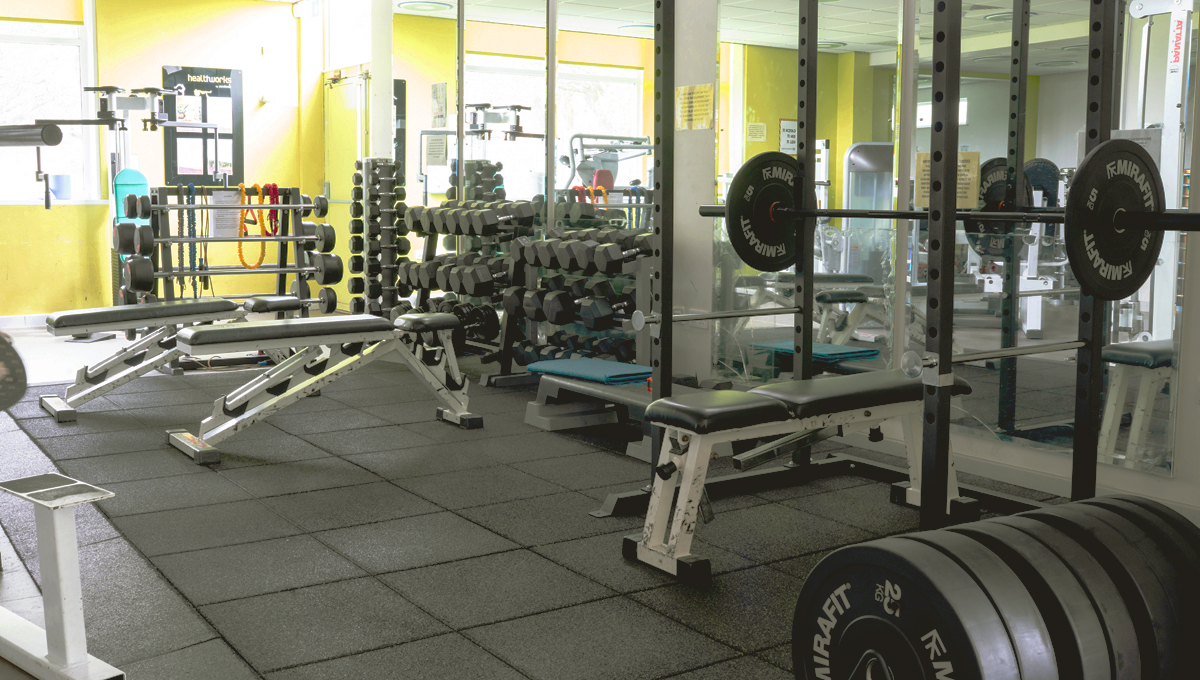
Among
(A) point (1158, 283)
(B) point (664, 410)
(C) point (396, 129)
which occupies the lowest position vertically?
(B) point (664, 410)

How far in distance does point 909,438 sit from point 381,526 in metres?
1.65

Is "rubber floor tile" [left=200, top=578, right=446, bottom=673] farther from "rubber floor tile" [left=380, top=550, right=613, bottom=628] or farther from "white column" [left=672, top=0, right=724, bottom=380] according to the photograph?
"white column" [left=672, top=0, right=724, bottom=380]

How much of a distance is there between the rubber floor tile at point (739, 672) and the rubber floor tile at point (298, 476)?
176 centimetres

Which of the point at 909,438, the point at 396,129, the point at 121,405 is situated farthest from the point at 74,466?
the point at 396,129

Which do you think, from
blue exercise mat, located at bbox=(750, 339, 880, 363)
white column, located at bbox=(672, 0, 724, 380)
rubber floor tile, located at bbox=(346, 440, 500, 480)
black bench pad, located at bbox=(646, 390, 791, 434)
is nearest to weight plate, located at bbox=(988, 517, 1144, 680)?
black bench pad, located at bbox=(646, 390, 791, 434)

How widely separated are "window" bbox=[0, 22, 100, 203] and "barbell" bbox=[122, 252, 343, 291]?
2.55 meters

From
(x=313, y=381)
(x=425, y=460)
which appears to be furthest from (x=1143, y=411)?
(x=313, y=381)

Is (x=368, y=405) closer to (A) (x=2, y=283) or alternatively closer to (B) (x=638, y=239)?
(B) (x=638, y=239)

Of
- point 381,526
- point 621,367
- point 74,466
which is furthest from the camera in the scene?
point 621,367

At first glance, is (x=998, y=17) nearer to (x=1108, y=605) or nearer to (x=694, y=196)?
(x=694, y=196)

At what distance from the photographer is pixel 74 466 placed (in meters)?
3.59

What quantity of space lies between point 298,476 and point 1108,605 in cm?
272

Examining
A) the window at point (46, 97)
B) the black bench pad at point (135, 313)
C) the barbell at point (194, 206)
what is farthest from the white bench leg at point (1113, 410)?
the window at point (46, 97)

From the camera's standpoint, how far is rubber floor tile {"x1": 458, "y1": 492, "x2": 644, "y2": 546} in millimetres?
2885
